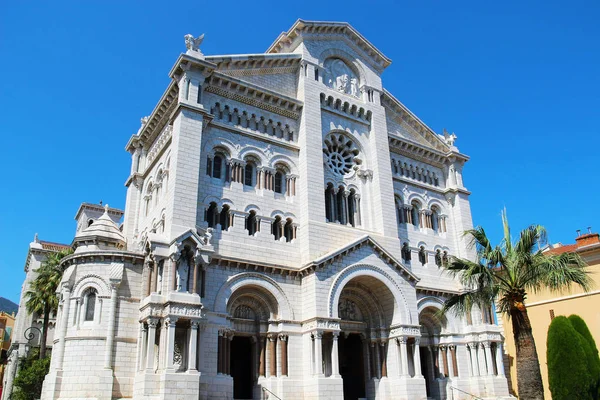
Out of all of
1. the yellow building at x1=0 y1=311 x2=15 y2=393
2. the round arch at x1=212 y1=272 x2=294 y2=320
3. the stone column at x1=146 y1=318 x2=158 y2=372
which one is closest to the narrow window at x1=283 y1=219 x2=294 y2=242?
the round arch at x1=212 y1=272 x2=294 y2=320

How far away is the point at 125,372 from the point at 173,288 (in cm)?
456

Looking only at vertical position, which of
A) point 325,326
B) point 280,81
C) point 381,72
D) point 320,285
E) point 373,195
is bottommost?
point 325,326

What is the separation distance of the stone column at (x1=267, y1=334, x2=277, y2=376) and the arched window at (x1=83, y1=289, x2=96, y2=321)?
863 centimetres

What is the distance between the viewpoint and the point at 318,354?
25625 millimetres

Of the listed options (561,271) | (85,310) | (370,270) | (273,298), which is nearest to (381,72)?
(370,270)

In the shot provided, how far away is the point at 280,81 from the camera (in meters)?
32.4

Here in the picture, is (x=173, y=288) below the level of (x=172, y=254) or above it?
below

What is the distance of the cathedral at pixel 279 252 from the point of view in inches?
939

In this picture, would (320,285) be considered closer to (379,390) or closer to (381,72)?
(379,390)

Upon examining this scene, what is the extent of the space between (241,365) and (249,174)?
1035cm

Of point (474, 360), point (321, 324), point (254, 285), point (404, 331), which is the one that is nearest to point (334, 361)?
point (321, 324)

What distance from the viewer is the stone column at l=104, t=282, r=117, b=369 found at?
2353 centimetres

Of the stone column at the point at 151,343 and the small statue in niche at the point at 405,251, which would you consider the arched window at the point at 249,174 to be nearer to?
the stone column at the point at 151,343

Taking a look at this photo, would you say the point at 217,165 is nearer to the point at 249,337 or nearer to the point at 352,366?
the point at 249,337
